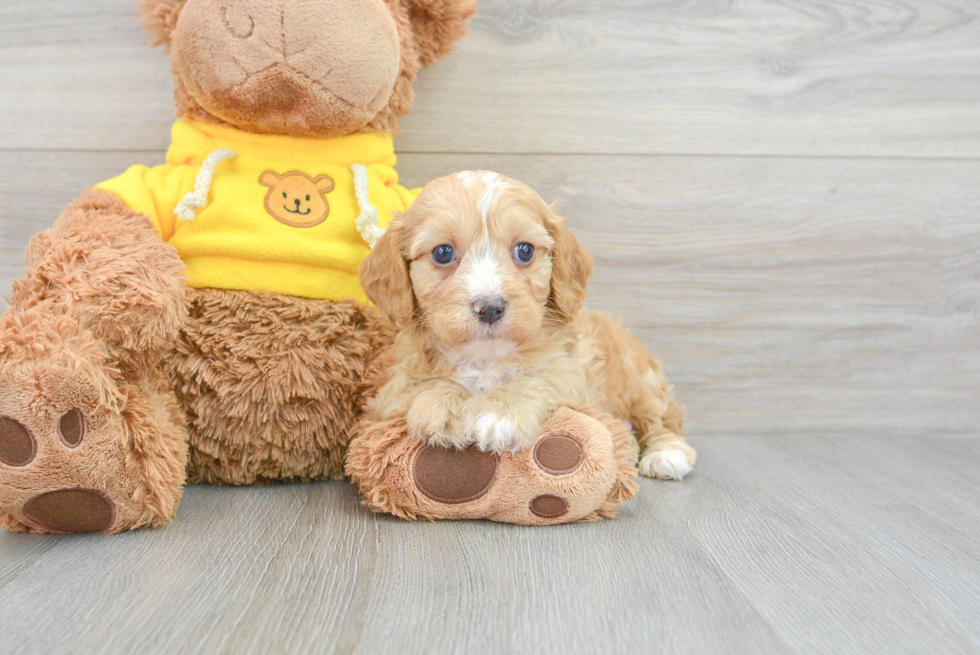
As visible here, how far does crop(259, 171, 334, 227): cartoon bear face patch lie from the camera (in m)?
1.69

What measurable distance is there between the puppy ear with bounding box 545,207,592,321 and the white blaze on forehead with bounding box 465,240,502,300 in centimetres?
17

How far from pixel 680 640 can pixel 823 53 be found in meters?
1.88

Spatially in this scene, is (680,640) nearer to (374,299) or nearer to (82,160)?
(374,299)

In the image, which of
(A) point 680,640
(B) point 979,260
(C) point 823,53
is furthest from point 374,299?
(B) point 979,260

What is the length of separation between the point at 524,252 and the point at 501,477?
457 millimetres

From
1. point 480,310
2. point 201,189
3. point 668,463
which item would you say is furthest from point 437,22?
point 668,463

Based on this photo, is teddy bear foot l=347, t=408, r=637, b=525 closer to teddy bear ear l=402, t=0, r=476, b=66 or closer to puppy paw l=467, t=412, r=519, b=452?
puppy paw l=467, t=412, r=519, b=452

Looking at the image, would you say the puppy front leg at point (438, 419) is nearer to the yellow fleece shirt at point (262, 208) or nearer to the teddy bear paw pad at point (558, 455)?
Answer: the teddy bear paw pad at point (558, 455)

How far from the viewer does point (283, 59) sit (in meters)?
1.55

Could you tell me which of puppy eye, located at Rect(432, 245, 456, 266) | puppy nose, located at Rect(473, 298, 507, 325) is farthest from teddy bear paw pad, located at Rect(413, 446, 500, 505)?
puppy eye, located at Rect(432, 245, 456, 266)

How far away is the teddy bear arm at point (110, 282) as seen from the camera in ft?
4.58

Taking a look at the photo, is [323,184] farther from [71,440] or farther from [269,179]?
[71,440]

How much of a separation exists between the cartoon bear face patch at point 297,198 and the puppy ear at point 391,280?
0.25m

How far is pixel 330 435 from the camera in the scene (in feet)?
5.56
